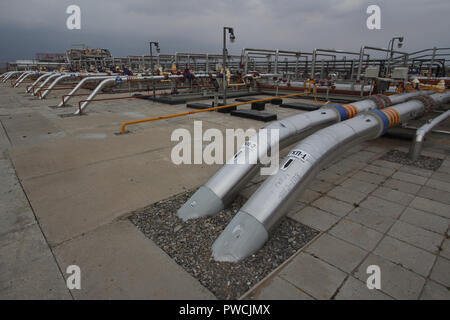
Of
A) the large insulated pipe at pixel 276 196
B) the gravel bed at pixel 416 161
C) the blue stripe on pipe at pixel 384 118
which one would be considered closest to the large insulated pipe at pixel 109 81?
the large insulated pipe at pixel 276 196

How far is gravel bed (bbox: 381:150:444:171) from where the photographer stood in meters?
5.19

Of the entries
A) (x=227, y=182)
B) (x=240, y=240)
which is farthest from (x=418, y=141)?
(x=240, y=240)

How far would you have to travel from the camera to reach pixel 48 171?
16.0 ft

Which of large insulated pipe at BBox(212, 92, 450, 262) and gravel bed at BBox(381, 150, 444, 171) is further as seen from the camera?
gravel bed at BBox(381, 150, 444, 171)

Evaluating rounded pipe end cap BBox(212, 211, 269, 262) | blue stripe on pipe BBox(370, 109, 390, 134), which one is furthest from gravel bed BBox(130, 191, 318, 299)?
blue stripe on pipe BBox(370, 109, 390, 134)

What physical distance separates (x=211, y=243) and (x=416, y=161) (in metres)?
5.05

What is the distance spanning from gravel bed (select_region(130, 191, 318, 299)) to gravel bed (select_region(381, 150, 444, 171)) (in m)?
3.62

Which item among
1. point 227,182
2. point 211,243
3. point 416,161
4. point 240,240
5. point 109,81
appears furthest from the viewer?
point 109,81

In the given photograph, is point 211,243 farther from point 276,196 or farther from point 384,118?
point 384,118

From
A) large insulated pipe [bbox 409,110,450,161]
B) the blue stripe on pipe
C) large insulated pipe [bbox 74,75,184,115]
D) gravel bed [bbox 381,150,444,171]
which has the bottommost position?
gravel bed [bbox 381,150,444,171]

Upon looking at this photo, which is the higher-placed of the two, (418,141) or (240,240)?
(418,141)

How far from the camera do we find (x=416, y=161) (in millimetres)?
5453

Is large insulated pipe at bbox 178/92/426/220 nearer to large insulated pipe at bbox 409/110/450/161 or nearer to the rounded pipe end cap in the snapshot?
the rounded pipe end cap
